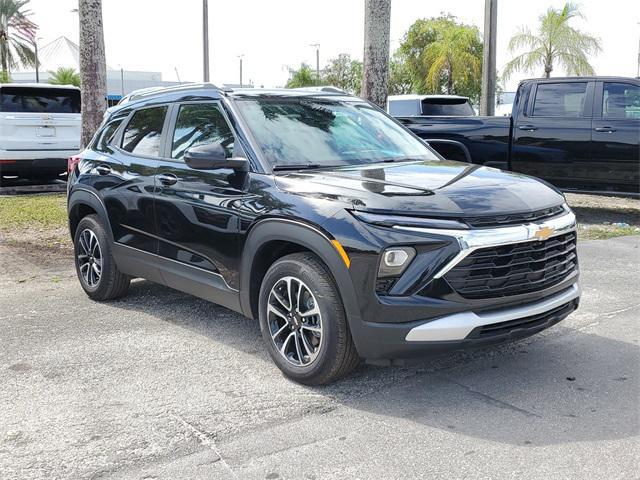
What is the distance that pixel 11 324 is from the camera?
551 cm

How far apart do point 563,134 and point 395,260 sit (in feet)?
25.8

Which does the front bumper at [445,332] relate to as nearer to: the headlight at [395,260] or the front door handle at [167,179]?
the headlight at [395,260]

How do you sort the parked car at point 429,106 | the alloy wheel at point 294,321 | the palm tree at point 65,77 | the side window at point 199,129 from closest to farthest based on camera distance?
1. the alloy wheel at point 294,321
2. the side window at point 199,129
3. the parked car at point 429,106
4. the palm tree at point 65,77

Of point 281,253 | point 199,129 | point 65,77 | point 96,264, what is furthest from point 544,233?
point 65,77

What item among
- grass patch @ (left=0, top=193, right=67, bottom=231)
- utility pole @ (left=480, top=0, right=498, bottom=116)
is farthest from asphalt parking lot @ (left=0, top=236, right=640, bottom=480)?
utility pole @ (left=480, top=0, right=498, bottom=116)

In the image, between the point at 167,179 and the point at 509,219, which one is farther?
the point at 167,179

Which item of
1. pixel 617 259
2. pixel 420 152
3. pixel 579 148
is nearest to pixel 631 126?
pixel 579 148

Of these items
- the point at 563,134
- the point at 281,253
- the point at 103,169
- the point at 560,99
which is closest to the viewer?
the point at 281,253

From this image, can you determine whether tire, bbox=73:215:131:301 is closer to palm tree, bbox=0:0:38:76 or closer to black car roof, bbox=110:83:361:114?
black car roof, bbox=110:83:361:114

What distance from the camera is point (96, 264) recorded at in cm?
A: 611

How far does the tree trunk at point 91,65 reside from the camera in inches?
437

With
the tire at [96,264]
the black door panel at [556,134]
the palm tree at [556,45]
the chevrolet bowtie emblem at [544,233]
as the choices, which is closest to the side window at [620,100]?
the black door panel at [556,134]

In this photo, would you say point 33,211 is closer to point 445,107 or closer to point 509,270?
point 445,107

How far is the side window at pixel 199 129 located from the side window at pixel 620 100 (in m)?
7.40
